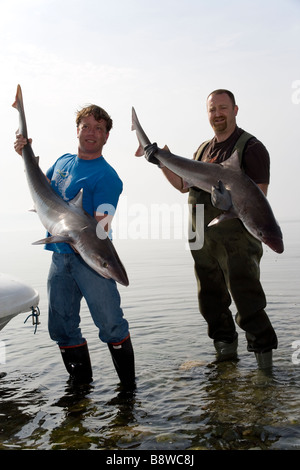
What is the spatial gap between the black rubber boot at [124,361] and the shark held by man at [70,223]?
39.1 inches

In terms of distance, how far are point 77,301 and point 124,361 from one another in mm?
771

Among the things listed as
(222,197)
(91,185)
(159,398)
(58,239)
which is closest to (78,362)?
(159,398)

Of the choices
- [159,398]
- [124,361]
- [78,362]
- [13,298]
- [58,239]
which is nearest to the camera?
[58,239]

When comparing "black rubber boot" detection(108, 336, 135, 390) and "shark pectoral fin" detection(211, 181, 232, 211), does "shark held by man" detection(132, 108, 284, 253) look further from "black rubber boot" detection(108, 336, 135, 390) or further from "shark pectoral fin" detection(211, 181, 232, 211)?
"black rubber boot" detection(108, 336, 135, 390)

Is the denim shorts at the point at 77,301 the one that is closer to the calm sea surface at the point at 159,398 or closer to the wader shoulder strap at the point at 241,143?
the calm sea surface at the point at 159,398

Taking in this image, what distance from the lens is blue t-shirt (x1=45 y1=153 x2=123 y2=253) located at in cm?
453

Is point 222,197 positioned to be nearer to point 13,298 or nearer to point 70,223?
point 70,223

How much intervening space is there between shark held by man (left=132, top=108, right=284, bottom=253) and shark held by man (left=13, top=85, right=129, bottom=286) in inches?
41.5

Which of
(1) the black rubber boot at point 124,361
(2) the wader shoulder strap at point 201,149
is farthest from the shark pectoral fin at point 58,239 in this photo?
(2) the wader shoulder strap at point 201,149

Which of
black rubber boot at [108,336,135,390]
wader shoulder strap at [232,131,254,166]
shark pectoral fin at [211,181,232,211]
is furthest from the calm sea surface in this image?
wader shoulder strap at [232,131,254,166]

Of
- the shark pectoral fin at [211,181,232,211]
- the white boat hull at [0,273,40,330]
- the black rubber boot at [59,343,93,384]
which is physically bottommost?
the black rubber boot at [59,343,93,384]

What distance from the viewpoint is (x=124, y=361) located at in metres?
4.75
